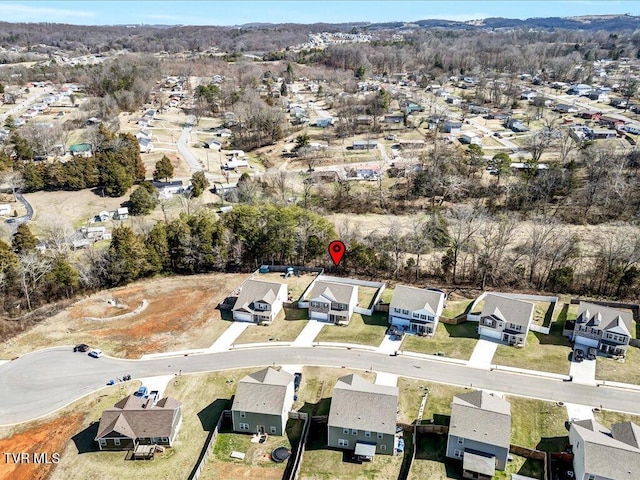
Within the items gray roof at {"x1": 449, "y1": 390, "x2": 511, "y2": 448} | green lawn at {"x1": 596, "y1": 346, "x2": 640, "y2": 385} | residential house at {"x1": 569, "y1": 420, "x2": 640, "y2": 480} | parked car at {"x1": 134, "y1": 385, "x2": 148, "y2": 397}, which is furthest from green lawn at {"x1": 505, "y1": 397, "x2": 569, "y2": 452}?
parked car at {"x1": 134, "y1": 385, "x2": 148, "y2": 397}

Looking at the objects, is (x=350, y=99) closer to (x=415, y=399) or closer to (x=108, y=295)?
(x=108, y=295)

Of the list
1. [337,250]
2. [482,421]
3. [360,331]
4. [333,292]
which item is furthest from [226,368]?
[337,250]

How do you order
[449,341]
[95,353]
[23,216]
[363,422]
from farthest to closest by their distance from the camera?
[23,216]
[449,341]
[95,353]
[363,422]

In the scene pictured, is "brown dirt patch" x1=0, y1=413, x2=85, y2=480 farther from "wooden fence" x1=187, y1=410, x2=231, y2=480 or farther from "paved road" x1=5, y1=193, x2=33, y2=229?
Answer: "paved road" x1=5, y1=193, x2=33, y2=229

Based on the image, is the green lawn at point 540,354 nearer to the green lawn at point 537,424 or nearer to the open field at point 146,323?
the green lawn at point 537,424

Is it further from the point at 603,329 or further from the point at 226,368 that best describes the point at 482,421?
the point at 226,368

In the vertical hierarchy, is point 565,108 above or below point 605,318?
above
